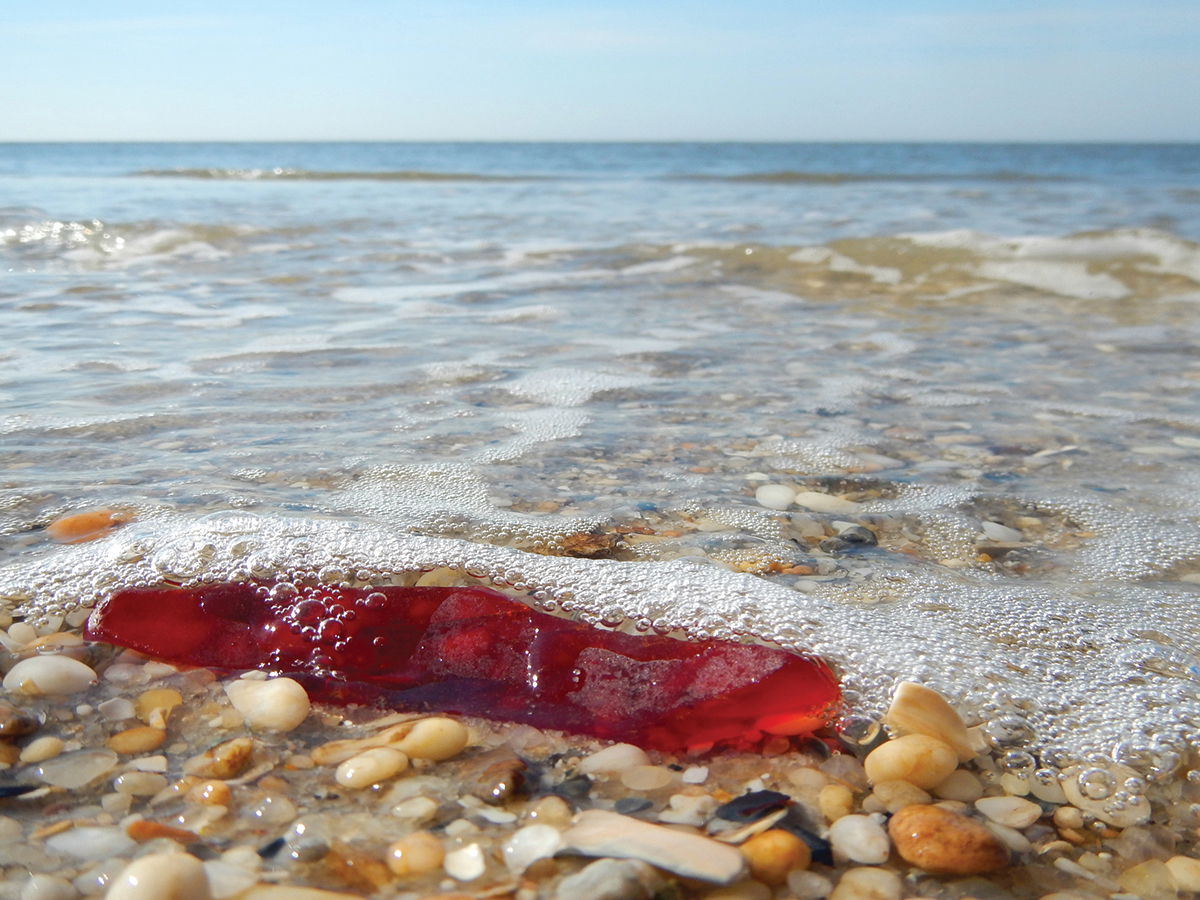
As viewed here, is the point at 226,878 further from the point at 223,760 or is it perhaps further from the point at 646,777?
the point at 646,777

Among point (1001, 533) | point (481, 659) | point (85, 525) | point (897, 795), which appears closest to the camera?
point (897, 795)

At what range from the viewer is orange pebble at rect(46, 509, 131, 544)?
1675 millimetres

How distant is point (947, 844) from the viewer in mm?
979

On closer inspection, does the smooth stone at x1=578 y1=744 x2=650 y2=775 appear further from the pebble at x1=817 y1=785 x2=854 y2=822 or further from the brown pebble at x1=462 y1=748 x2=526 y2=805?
the pebble at x1=817 y1=785 x2=854 y2=822

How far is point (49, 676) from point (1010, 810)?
4.16ft

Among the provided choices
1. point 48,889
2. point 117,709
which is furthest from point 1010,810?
point 117,709

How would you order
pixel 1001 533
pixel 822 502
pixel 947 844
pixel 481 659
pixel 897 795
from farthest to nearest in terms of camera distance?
pixel 822 502 < pixel 1001 533 < pixel 481 659 < pixel 897 795 < pixel 947 844

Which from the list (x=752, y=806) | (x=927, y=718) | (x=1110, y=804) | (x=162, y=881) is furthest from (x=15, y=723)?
(x=1110, y=804)

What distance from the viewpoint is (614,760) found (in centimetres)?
115

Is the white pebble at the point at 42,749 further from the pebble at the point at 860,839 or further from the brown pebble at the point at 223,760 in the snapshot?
the pebble at the point at 860,839

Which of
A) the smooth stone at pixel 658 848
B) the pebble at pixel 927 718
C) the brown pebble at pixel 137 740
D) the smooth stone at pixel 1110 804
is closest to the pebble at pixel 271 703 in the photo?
the brown pebble at pixel 137 740

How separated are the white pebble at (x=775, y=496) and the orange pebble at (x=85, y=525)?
4.21 ft

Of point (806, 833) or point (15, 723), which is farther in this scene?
point (15, 723)

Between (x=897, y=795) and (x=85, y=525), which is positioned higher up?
(x=85, y=525)
